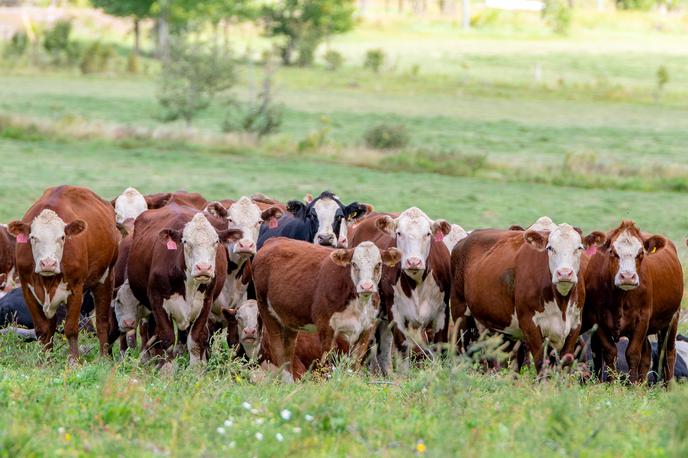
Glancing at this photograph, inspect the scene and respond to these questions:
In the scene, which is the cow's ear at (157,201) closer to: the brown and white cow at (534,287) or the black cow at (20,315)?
the black cow at (20,315)

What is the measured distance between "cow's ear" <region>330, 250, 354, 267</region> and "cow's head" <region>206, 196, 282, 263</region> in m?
2.03

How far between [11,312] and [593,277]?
6308mm

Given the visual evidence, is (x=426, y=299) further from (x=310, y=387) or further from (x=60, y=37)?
(x=60, y=37)

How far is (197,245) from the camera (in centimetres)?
1175

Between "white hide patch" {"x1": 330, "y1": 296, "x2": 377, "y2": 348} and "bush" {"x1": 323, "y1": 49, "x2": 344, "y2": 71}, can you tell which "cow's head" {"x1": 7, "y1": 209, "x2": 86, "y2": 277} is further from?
"bush" {"x1": 323, "y1": 49, "x2": 344, "y2": 71}

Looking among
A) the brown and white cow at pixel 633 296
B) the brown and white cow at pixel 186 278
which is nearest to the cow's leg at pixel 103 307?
the brown and white cow at pixel 186 278

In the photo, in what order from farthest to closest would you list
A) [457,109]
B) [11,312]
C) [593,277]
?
[457,109] → [11,312] → [593,277]

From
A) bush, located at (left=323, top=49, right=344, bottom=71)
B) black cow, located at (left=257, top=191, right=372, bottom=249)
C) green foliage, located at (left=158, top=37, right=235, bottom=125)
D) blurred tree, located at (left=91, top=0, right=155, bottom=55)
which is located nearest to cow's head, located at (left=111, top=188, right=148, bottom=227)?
black cow, located at (left=257, top=191, right=372, bottom=249)

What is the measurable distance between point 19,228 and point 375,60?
185 feet

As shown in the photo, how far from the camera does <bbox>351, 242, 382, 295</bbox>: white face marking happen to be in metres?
11.1

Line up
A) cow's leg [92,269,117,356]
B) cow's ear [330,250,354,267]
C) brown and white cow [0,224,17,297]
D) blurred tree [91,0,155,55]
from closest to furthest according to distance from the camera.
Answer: cow's ear [330,250,354,267], cow's leg [92,269,117,356], brown and white cow [0,224,17,297], blurred tree [91,0,155,55]

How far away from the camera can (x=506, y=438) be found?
7.55 meters

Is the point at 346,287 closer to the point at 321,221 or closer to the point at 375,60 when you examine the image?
the point at 321,221

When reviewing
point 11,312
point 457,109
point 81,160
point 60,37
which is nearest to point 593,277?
point 11,312
